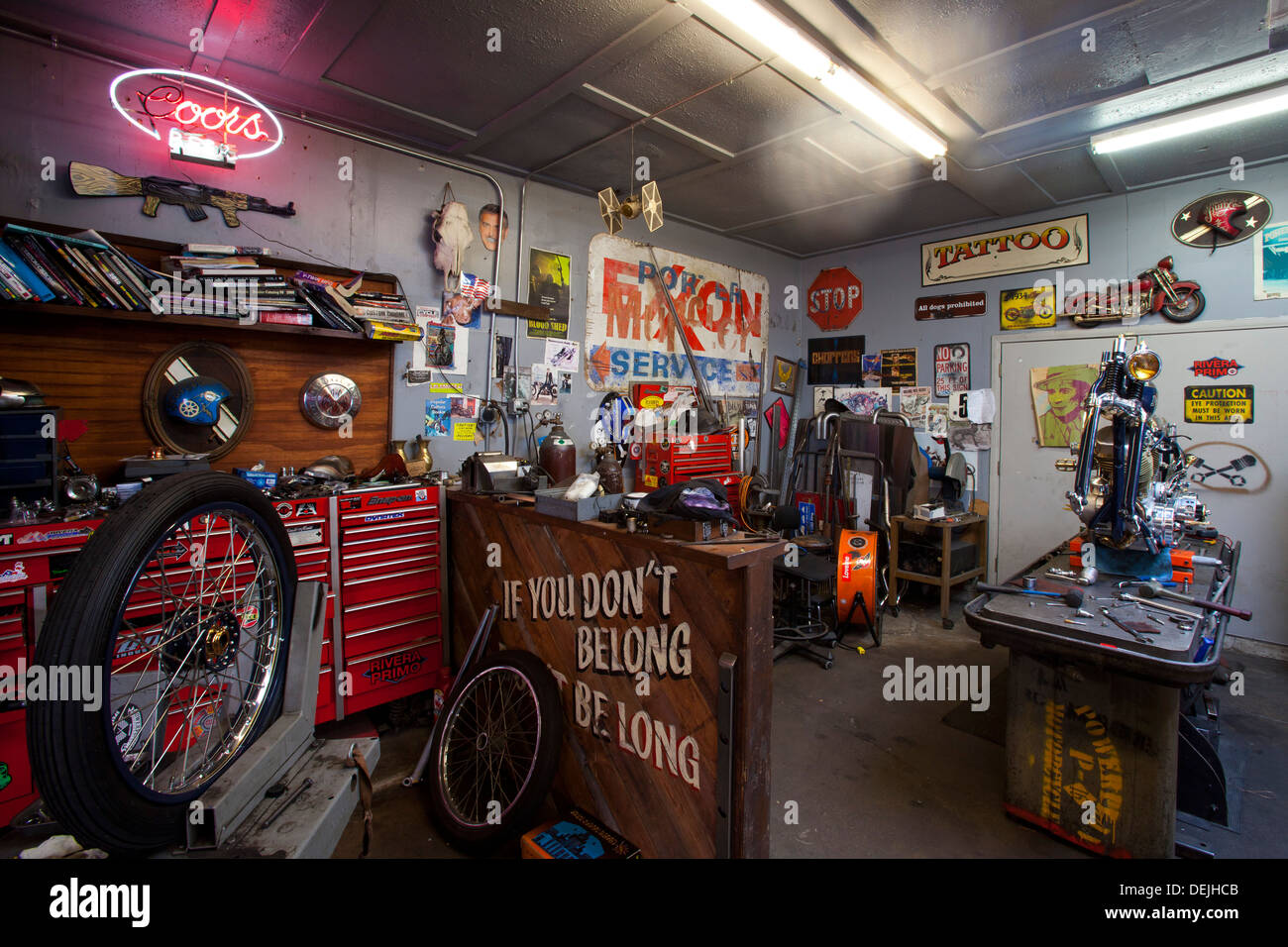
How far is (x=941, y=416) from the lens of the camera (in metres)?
5.22

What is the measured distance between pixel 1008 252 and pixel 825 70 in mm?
3109

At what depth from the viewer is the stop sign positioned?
5.78 m

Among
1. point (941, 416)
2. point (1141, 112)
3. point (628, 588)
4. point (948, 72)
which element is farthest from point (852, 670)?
point (1141, 112)

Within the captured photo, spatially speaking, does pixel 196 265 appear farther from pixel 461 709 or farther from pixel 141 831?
pixel 141 831

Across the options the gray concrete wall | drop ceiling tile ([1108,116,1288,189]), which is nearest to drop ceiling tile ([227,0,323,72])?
drop ceiling tile ([1108,116,1288,189])

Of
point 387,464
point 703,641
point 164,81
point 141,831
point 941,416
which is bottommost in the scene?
point 141,831

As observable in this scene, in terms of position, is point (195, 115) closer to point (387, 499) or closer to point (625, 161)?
point (387, 499)

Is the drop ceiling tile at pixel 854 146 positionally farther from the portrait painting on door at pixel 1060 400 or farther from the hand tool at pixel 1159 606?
the hand tool at pixel 1159 606

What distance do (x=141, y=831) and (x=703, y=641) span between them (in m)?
1.30

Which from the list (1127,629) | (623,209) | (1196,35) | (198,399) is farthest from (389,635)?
(1196,35)

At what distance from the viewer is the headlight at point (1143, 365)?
2.37m

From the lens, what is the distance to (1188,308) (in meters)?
4.05

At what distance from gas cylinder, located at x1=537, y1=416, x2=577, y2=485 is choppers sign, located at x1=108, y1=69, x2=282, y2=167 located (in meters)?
2.14

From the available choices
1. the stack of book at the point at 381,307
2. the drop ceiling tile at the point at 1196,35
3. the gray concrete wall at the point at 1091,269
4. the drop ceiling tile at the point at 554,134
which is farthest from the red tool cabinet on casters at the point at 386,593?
the gray concrete wall at the point at 1091,269
